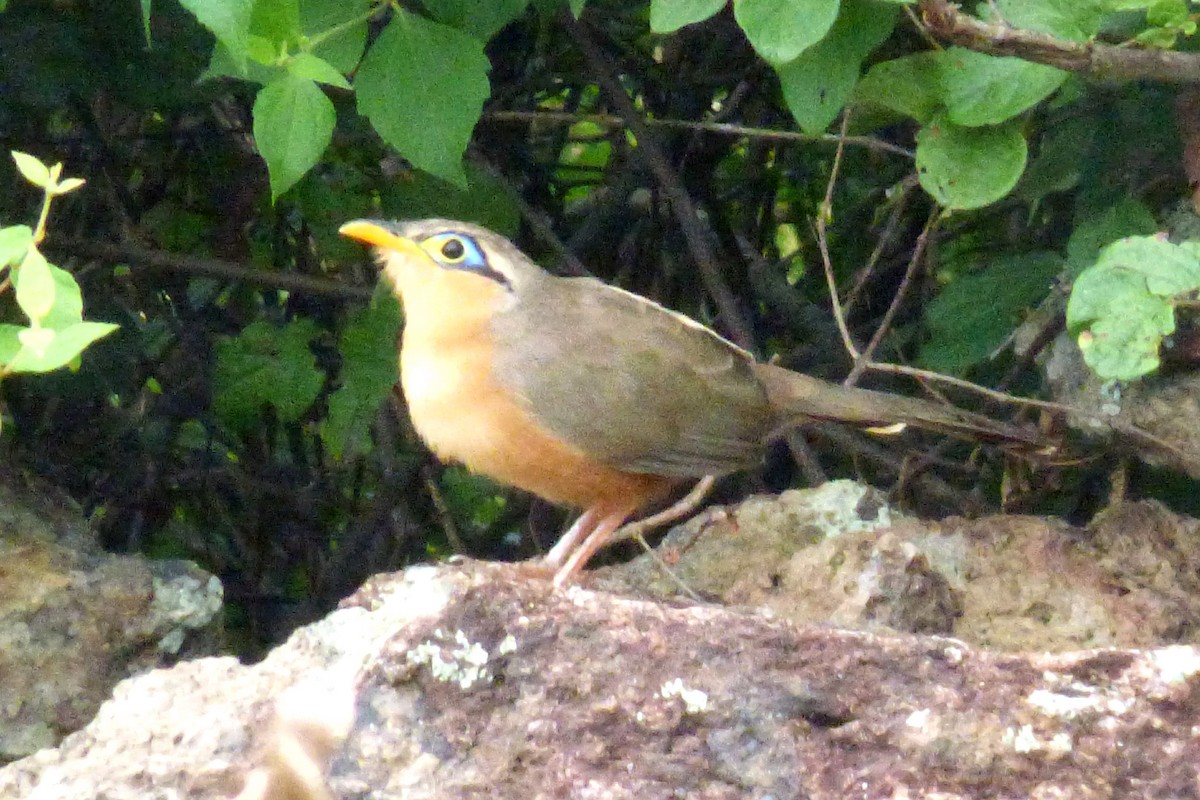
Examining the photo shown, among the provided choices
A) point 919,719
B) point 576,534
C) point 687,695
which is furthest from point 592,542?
point 919,719

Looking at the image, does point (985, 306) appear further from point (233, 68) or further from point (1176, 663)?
point (233, 68)

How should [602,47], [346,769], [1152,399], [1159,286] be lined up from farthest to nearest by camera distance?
[602,47], [1152,399], [1159,286], [346,769]

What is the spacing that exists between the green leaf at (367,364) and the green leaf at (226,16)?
1.98 m

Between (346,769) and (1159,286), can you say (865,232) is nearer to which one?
(1159,286)

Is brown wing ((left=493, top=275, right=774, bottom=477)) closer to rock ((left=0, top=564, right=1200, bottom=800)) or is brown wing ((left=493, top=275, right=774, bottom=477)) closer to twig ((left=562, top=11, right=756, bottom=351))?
twig ((left=562, top=11, right=756, bottom=351))

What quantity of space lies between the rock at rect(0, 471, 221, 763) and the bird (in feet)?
2.79

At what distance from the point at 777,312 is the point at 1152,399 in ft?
6.49

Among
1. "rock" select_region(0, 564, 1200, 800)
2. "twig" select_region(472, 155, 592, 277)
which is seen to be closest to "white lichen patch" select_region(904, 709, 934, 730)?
"rock" select_region(0, 564, 1200, 800)

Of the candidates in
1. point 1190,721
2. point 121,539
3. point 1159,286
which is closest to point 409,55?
point 1159,286

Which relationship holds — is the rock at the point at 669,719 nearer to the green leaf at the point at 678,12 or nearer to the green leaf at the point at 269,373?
the green leaf at the point at 678,12

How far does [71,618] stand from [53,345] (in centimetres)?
127

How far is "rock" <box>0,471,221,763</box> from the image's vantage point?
3.60m

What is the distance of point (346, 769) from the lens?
98.2 inches

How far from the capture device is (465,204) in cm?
479
